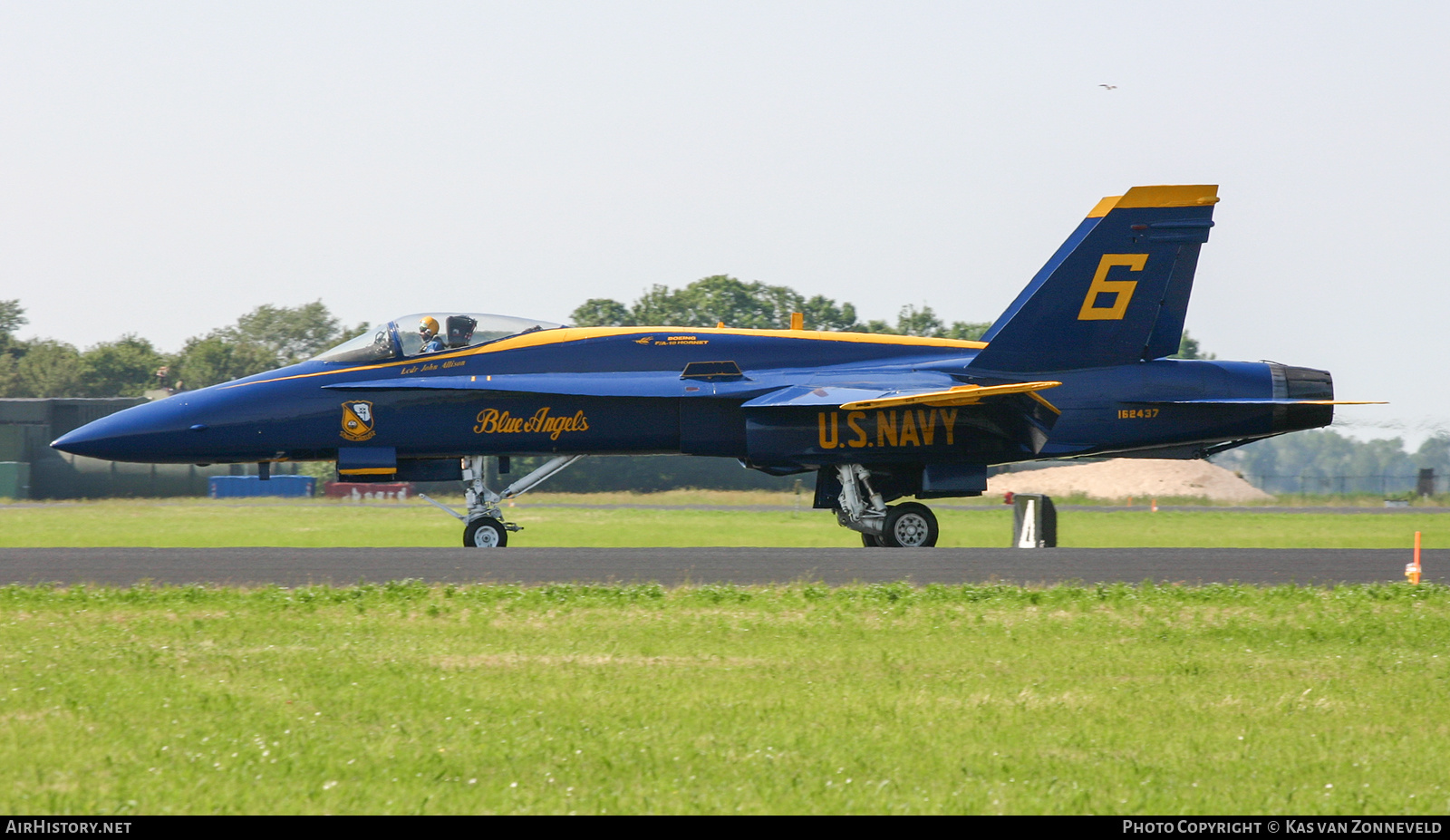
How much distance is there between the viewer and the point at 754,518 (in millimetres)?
28297

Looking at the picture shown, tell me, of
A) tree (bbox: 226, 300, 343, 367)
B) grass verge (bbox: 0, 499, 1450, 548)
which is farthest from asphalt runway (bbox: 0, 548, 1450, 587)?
tree (bbox: 226, 300, 343, 367)

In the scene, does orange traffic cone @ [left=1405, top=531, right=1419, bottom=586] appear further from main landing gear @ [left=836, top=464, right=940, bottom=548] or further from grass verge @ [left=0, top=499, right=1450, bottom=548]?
grass verge @ [left=0, top=499, right=1450, bottom=548]

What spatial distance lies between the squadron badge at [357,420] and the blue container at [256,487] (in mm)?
23087

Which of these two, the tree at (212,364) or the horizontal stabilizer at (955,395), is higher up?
the tree at (212,364)

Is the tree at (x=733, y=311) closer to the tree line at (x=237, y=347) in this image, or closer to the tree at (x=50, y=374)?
the tree line at (x=237, y=347)

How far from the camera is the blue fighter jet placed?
1667 cm

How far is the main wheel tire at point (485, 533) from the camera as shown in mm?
16953

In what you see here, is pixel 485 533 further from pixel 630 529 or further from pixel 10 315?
pixel 10 315

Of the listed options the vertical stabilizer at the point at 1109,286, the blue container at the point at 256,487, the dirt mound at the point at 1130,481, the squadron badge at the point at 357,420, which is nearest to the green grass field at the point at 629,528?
the squadron badge at the point at 357,420

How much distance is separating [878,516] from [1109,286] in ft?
14.1

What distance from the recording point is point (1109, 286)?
56.4 feet

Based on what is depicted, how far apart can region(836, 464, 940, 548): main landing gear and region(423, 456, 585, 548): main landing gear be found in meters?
3.58

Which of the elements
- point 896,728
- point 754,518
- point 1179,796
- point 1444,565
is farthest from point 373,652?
point 754,518
